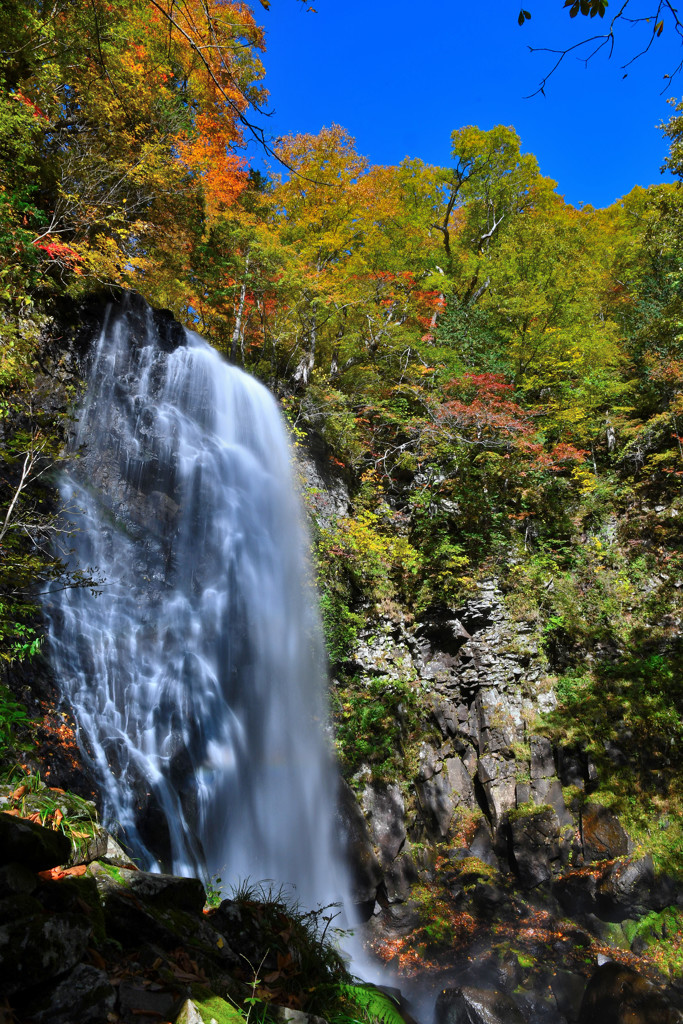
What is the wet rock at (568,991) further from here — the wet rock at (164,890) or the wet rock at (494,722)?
the wet rock at (164,890)

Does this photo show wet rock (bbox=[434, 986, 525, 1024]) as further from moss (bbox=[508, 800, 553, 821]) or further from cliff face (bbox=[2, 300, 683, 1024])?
moss (bbox=[508, 800, 553, 821])

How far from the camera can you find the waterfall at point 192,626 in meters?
6.58

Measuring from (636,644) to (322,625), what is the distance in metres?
6.11

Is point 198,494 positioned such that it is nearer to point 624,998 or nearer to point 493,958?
point 493,958

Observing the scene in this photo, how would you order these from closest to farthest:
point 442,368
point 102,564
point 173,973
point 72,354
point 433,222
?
point 173,973
point 102,564
point 72,354
point 442,368
point 433,222

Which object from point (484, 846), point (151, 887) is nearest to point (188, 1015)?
point (151, 887)

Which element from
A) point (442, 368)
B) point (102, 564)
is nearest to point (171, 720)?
point (102, 564)

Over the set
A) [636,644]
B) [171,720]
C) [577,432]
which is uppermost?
[577,432]

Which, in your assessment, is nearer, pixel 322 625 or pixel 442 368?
pixel 322 625

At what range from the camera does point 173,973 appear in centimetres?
272

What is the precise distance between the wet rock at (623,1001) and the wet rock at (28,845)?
6368 millimetres

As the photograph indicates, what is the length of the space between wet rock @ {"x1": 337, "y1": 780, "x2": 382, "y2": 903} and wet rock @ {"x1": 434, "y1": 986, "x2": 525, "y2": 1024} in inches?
82.6

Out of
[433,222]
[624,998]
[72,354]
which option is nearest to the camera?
[624,998]

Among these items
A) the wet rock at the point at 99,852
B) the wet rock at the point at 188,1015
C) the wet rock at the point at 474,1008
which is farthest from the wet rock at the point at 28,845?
the wet rock at the point at 474,1008
